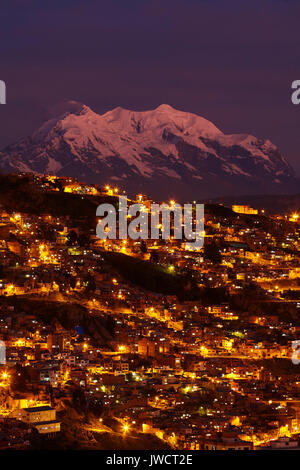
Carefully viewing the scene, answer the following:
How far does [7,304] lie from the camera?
1829 inches

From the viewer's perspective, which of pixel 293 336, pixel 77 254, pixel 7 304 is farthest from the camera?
pixel 77 254

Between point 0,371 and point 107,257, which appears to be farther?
point 107,257

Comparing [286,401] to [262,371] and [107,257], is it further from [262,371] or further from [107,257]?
[107,257]

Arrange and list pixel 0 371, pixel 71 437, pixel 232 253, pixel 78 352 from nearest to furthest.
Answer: pixel 71 437 → pixel 0 371 → pixel 78 352 → pixel 232 253

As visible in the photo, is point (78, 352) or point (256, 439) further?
point (78, 352)

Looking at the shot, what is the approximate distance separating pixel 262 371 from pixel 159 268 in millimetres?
19200

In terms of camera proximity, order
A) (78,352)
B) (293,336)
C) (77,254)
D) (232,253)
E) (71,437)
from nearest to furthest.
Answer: (71,437) → (78,352) → (293,336) → (77,254) → (232,253)

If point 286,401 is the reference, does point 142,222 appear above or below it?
above

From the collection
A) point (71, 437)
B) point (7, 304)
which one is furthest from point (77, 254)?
point (71, 437)

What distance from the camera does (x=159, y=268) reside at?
200 feet

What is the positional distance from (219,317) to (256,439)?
2140 centimetres

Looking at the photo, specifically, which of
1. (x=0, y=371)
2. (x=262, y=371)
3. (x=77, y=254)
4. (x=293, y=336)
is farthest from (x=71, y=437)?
(x=77, y=254)

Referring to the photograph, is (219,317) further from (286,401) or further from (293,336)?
(286,401)

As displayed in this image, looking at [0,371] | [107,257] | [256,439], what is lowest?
[256,439]
